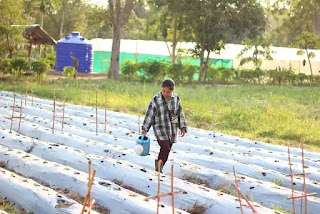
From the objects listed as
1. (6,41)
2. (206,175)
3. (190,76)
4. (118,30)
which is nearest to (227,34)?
(190,76)

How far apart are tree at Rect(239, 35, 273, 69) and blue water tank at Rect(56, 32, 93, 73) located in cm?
707

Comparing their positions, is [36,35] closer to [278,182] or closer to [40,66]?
[40,66]

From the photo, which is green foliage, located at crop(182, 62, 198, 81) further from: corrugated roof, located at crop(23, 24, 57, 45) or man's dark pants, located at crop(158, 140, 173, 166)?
man's dark pants, located at crop(158, 140, 173, 166)

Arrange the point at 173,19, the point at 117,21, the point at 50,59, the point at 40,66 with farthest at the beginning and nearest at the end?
1. the point at 173,19
2. the point at 50,59
3. the point at 117,21
4. the point at 40,66

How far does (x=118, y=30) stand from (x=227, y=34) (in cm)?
425

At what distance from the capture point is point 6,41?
1919 centimetres

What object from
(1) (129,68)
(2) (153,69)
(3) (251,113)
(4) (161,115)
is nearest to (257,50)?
(2) (153,69)

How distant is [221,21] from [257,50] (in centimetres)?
338

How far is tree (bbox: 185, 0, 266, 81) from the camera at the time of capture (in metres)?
21.4

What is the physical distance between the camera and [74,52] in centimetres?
2519

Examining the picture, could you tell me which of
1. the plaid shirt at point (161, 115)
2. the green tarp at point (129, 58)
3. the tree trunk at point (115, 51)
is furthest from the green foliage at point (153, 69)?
the plaid shirt at point (161, 115)

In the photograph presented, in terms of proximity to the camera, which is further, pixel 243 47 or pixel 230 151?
pixel 243 47

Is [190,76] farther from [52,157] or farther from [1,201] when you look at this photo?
[1,201]

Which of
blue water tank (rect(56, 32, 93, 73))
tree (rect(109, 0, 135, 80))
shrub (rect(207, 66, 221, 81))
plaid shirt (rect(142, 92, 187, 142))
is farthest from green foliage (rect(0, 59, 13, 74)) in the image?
plaid shirt (rect(142, 92, 187, 142))
